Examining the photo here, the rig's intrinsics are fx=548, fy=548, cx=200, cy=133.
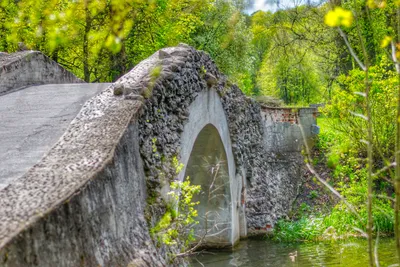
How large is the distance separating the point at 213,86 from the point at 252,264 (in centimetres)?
330

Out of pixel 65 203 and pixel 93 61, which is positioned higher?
pixel 93 61

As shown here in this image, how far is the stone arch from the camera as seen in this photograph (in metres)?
8.24

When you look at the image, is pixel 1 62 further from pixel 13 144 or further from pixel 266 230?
pixel 266 230

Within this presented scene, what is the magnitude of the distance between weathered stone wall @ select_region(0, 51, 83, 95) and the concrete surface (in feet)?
1.08

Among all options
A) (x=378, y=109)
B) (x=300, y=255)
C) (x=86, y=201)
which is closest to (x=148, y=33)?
(x=378, y=109)

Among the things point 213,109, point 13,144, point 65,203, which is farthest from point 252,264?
point 65,203

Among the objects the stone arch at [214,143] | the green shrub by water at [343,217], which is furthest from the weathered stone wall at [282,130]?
the stone arch at [214,143]

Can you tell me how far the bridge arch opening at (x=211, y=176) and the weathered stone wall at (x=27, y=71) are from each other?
2.80 m

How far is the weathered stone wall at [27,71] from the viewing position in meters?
7.96

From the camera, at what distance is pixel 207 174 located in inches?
432

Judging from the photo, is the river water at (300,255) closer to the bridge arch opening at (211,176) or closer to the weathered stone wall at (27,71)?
the bridge arch opening at (211,176)

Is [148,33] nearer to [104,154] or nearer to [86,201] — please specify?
[104,154]

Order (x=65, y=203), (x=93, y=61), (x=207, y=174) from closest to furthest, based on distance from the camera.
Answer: (x=65, y=203) → (x=207, y=174) → (x=93, y=61)

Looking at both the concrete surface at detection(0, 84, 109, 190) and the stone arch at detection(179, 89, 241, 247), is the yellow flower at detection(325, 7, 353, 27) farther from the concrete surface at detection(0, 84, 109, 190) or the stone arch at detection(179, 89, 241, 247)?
the stone arch at detection(179, 89, 241, 247)
